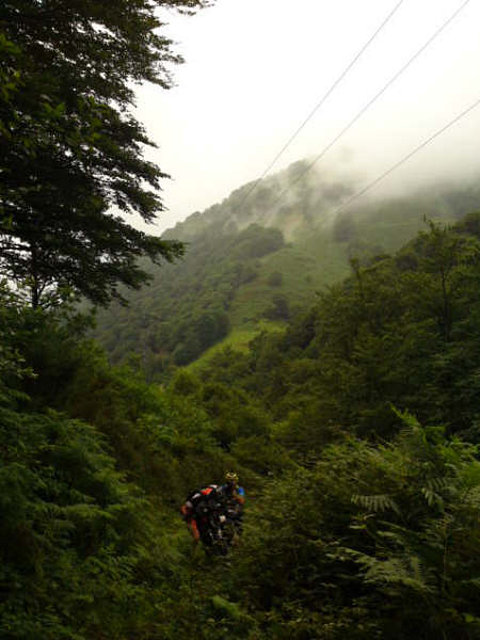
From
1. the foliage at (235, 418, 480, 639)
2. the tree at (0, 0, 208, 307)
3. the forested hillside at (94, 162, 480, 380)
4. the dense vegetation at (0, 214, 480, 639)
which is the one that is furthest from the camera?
the forested hillside at (94, 162, 480, 380)

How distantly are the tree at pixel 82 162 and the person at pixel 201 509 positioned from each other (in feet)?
15.5

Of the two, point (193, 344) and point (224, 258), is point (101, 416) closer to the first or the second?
point (193, 344)

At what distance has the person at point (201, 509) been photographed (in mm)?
7867

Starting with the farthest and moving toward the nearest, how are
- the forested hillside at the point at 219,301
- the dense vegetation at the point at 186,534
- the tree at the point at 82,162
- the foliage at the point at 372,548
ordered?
the forested hillside at the point at 219,301 < the tree at the point at 82,162 < the dense vegetation at the point at 186,534 < the foliage at the point at 372,548

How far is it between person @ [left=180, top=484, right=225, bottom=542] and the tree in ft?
15.5

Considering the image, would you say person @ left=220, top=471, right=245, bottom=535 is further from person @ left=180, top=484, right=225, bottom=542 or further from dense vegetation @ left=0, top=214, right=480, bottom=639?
dense vegetation @ left=0, top=214, right=480, bottom=639

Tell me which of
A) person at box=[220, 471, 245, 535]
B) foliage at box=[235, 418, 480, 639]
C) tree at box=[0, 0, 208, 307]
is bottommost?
person at box=[220, 471, 245, 535]

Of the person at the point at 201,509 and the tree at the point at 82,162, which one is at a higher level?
the tree at the point at 82,162

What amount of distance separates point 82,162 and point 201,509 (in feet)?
23.8

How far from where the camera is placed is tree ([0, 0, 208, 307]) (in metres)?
7.49

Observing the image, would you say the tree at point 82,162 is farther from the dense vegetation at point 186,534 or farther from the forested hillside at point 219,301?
the forested hillside at point 219,301

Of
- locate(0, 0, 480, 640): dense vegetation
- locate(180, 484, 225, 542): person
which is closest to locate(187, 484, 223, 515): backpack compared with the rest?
locate(180, 484, 225, 542): person

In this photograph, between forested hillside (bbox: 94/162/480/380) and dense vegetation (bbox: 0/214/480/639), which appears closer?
dense vegetation (bbox: 0/214/480/639)

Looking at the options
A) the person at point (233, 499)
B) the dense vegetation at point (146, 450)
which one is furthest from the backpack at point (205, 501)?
the dense vegetation at point (146, 450)
